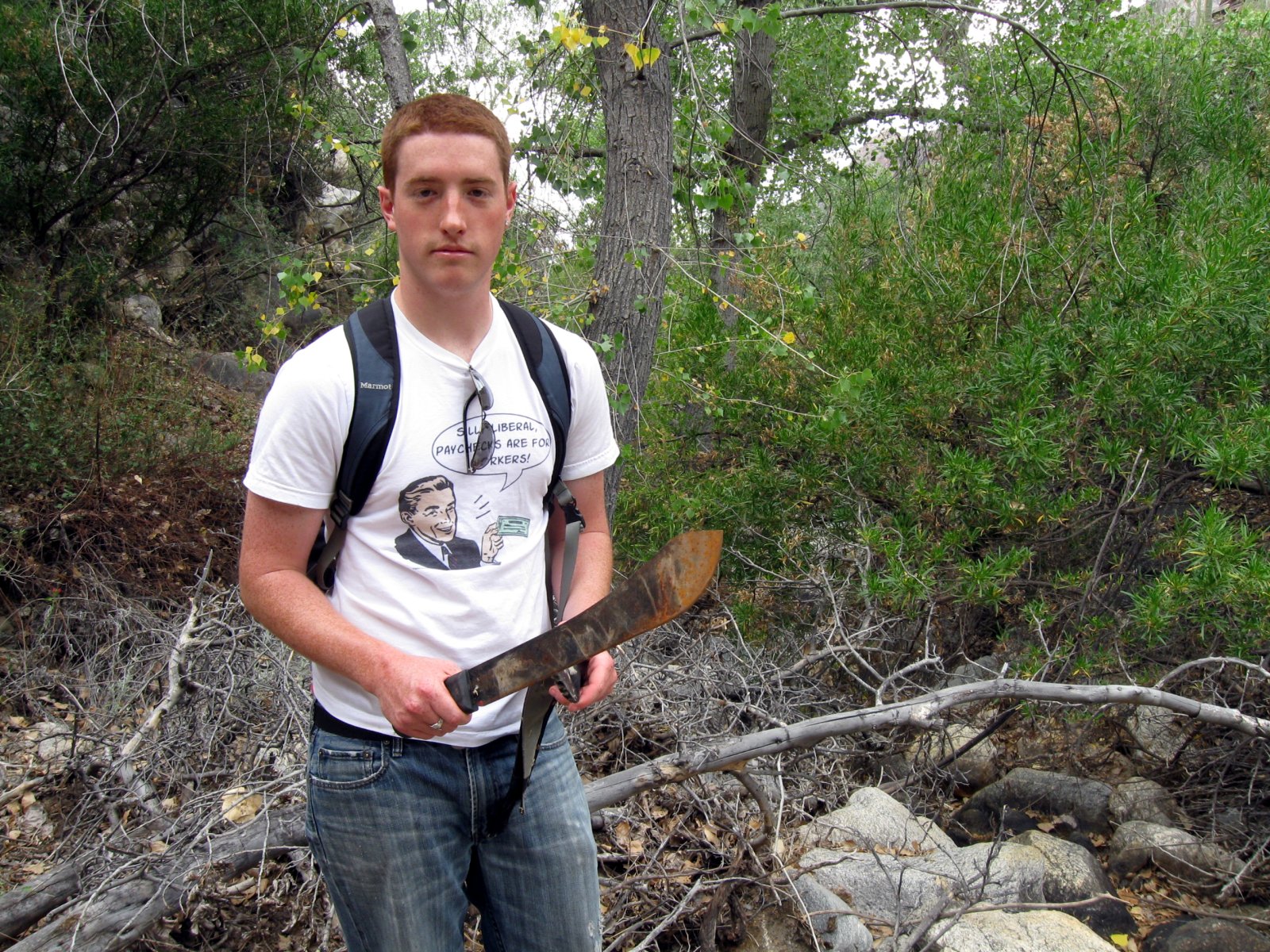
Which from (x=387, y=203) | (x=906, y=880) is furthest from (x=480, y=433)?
(x=906, y=880)

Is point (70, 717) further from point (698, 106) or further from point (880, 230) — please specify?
point (880, 230)

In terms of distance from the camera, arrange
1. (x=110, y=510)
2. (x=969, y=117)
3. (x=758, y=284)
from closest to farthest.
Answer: (x=758, y=284)
(x=110, y=510)
(x=969, y=117)

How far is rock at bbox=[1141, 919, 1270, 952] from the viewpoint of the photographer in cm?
369

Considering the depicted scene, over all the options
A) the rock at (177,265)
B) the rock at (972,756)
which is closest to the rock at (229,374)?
the rock at (177,265)

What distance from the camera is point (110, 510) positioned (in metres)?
6.14

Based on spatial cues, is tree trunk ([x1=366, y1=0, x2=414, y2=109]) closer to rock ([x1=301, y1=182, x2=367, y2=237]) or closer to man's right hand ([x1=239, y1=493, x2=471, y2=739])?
man's right hand ([x1=239, y1=493, x2=471, y2=739])

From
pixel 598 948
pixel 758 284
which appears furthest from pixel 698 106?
pixel 598 948

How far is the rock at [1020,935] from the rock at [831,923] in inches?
11.7

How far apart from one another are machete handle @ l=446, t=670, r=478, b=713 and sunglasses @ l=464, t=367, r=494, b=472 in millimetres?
367

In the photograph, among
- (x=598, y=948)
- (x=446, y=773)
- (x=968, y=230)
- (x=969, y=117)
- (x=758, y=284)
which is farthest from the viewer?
(x=969, y=117)

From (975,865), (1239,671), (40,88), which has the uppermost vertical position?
(40,88)

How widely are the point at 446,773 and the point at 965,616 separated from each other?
3905 mm

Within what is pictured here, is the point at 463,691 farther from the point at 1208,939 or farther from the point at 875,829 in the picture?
the point at 1208,939

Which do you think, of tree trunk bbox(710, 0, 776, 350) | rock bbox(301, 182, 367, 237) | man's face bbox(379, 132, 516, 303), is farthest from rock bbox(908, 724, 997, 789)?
rock bbox(301, 182, 367, 237)
